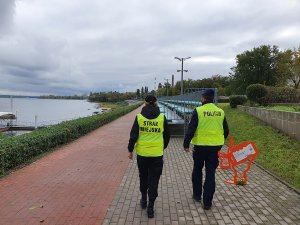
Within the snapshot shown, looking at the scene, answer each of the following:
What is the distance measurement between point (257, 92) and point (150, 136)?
1538 centimetres

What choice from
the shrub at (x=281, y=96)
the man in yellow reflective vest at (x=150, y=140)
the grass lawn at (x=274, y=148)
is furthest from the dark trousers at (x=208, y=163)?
the shrub at (x=281, y=96)

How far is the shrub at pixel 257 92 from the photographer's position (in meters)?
19.3

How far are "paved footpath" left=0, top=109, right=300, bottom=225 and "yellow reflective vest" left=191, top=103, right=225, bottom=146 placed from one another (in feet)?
3.49

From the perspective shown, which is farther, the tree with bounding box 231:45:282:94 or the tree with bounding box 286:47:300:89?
the tree with bounding box 231:45:282:94

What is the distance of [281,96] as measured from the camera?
2002 centimetres

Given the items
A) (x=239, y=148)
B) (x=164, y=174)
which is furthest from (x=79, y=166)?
(x=239, y=148)

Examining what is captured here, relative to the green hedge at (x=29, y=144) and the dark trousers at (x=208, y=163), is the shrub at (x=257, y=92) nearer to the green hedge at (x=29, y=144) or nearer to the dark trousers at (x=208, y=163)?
the green hedge at (x=29, y=144)

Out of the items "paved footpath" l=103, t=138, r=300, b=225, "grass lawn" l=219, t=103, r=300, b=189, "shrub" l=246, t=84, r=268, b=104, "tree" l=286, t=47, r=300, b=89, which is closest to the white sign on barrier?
"paved footpath" l=103, t=138, r=300, b=225

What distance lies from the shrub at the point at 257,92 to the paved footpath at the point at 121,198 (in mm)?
11271

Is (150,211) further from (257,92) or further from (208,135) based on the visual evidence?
(257,92)

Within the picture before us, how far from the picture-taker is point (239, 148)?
23.6ft

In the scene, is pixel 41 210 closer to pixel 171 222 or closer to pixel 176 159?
pixel 171 222

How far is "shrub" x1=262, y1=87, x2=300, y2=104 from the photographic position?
1972 cm

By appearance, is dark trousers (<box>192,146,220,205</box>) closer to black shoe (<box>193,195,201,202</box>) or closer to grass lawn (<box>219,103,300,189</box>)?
black shoe (<box>193,195,201,202</box>)
